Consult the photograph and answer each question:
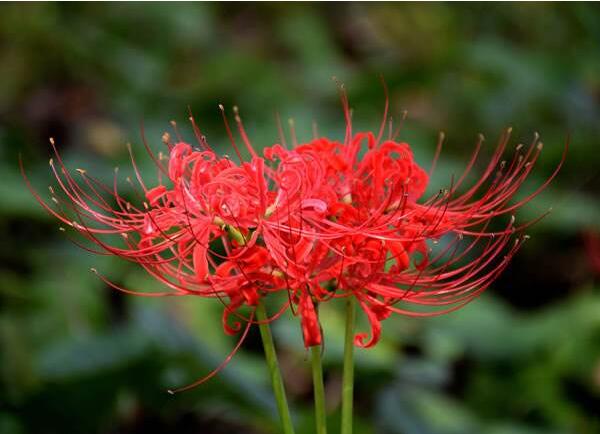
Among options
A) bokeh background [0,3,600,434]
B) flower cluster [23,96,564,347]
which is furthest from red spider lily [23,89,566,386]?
bokeh background [0,3,600,434]

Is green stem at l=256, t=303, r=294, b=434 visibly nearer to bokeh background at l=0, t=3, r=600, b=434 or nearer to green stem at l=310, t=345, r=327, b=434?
green stem at l=310, t=345, r=327, b=434

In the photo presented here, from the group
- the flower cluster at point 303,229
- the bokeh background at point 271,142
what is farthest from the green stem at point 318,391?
the bokeh background at point 271,142

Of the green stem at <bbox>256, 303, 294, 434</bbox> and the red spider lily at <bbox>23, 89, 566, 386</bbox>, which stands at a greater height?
the red spider lily at <bbox>23, 89, 566, 386</bbox>

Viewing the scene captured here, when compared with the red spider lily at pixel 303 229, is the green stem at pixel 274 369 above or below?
below

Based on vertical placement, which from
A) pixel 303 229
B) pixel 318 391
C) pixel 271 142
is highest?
pixel 271 142

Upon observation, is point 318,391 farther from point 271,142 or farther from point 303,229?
point 271,142

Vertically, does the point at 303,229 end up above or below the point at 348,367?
above

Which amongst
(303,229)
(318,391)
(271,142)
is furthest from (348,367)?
(271,142)

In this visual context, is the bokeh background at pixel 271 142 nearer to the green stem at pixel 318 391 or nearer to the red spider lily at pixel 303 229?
the green stem at pixel 318 391

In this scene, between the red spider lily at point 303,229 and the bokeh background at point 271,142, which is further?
the bokeh background at point 271,142
